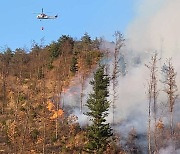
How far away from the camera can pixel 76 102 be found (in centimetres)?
6072

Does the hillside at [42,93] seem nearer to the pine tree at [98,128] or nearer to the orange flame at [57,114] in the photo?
the orange flame at [57,114]

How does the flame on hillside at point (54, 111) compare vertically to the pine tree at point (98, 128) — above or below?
above

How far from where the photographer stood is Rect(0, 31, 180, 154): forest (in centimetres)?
4531

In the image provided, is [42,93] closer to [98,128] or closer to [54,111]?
[54,111]

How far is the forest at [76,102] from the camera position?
4531cm

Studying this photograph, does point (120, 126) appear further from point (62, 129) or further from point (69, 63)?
point (69, 63)

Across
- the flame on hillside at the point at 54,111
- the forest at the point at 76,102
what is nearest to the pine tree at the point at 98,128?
the forest at the point at 76,102

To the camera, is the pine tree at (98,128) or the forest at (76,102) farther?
the forest at (76,102)

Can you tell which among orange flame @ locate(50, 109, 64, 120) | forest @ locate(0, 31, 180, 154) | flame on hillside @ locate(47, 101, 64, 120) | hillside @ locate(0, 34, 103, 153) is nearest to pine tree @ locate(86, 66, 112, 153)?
forest @ locate(0, 31, 180, 154)

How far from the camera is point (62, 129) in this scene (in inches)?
2055

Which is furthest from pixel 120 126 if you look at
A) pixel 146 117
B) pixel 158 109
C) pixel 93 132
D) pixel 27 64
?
pixel 27 64

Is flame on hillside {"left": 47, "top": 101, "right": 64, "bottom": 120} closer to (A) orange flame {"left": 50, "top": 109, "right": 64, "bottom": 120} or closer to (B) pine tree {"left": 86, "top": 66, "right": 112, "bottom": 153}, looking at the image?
(A) orange flame {"left": 50, "top": 109, "right": 64, "bottom": 120}

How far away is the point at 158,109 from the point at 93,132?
18.0 m

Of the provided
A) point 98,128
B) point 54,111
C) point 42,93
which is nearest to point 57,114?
point 54,111
